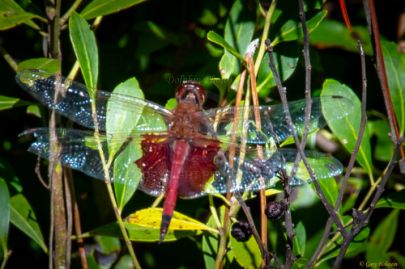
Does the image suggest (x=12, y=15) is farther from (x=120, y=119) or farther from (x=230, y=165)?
(x=230, y=165)

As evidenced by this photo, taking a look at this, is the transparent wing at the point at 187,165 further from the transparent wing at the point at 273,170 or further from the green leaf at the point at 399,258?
the green leaf at the point at 399,258

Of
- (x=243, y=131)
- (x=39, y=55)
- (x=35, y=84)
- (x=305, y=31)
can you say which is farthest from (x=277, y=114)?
(x=39, y=55)

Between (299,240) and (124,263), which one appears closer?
(299,240)

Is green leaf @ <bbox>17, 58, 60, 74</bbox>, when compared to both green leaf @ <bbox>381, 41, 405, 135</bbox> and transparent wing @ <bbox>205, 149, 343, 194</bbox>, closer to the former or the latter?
transparent wing @ <bbox>205, 149, 343, 194</bbox>

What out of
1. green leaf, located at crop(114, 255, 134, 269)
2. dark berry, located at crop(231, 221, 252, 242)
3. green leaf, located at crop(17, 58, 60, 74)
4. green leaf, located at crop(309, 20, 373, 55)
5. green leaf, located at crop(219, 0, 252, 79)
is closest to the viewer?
dark berry, located at crop(231, 221, 252, 242)

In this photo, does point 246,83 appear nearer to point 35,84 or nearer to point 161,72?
point 35,84

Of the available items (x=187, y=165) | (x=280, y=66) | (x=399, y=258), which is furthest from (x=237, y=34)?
(x=399, y=258)

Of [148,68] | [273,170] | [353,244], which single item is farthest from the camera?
[148,68]

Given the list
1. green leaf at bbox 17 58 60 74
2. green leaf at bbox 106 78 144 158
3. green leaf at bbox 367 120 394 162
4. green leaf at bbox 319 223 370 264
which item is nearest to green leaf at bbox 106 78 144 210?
green leaf at bbox 106 78 144 158
